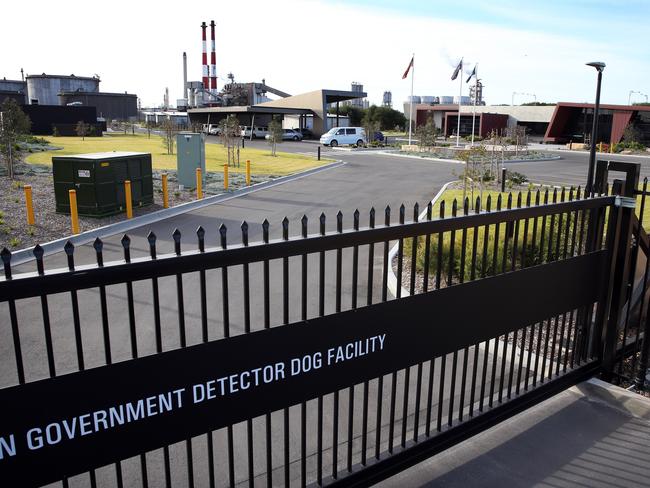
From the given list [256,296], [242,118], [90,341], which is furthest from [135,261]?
[242,118]

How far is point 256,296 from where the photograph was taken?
8.54m

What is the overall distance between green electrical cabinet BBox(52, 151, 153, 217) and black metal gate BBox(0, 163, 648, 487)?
306 inches

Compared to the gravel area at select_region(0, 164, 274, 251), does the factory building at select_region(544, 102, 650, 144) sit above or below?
above

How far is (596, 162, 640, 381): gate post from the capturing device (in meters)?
5.02

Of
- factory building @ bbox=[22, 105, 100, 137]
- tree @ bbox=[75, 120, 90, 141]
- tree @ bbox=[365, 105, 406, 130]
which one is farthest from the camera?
tree @ bbox=[365, 105, 406, 130]

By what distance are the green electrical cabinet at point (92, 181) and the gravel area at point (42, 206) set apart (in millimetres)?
294

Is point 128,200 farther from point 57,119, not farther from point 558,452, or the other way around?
point 57,119

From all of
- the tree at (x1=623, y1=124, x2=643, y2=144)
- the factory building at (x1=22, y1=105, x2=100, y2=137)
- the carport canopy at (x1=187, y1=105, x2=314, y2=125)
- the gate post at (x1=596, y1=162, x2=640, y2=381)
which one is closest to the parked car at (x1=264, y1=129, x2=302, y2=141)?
the carport canopy at (x1=187, y1=105, x2=314, y2=125)

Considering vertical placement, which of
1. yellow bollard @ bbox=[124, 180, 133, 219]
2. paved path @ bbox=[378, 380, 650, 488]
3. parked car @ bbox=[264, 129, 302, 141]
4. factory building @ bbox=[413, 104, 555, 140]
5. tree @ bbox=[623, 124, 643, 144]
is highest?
factory building @ bbox=[413, 104, 555, 140]

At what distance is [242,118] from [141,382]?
6856cm

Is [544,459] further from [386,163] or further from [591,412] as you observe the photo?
[386,163]

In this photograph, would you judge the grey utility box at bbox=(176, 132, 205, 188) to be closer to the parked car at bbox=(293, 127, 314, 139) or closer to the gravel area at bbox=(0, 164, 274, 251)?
the gravel area at bbox=(0, 164, 274, 251)

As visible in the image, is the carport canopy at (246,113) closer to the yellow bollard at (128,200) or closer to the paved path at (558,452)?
the yellow bollard at (128,200)

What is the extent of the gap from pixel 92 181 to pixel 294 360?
12.4 m
